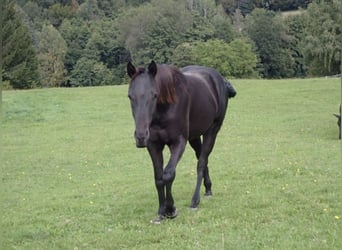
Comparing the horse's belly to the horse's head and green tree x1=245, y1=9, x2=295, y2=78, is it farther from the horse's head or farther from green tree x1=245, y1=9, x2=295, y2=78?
green tree x1=245, y1=9, x2=295, y2=78

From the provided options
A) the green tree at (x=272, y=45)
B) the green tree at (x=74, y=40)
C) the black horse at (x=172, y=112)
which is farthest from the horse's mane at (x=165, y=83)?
the green tree at (x=272, y=45)

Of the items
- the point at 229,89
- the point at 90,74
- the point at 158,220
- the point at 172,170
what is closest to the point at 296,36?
the point at 90,74

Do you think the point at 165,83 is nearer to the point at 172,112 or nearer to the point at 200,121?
the point at 172,112

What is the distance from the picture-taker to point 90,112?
27.0 metres

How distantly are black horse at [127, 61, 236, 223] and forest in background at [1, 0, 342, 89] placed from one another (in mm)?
38764

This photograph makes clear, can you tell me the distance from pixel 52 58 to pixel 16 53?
71.9 ft

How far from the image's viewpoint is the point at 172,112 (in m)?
6.30

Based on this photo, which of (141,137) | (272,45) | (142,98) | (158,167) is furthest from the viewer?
Result: (272,45)

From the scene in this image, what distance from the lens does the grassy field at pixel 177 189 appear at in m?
5.70

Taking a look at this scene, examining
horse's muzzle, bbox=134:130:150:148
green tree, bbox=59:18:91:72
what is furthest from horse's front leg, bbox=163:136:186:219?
green tree, bbox=59:18:91:72

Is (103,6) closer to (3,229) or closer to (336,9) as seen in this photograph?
(336,9)

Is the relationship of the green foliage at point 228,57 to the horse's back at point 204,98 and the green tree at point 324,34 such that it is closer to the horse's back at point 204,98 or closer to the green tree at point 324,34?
the green tree at point 324,34

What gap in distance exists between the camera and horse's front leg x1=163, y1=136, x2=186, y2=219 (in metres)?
6.31

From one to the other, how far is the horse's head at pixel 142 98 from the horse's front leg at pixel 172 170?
80 centimetres
